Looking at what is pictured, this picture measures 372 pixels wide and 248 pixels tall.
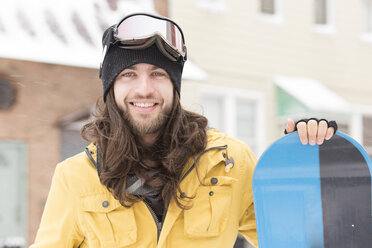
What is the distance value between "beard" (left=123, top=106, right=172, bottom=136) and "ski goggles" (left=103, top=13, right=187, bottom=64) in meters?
0.26

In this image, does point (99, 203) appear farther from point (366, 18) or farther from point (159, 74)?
point (366, 18)

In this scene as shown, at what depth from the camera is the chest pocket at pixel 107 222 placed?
2189mm

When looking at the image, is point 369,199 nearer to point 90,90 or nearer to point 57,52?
point 57,52

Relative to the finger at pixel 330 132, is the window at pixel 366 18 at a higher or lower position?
lower

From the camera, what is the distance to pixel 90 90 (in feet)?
26.4

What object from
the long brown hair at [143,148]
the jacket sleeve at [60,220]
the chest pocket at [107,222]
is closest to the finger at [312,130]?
the long brown hair at [143,148]

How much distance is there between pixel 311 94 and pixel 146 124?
293 inches

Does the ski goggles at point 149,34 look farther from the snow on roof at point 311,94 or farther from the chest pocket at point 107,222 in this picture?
the snow on roof at point 311,94

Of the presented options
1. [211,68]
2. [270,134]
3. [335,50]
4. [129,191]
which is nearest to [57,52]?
[211,68]

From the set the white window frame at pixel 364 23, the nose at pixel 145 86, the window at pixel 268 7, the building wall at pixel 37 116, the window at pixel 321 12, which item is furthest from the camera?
the white window frame at pixel 364 23

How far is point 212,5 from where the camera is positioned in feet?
30.0

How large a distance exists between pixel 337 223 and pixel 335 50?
8938 mm

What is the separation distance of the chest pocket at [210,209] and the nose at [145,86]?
44cm

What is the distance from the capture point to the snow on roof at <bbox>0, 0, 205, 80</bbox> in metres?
6.72
